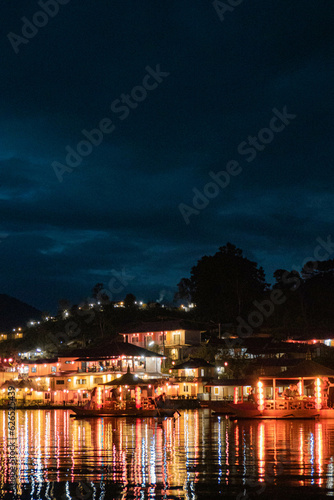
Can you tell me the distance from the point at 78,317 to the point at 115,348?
95.5 feet

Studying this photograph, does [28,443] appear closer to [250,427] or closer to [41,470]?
[41,470]

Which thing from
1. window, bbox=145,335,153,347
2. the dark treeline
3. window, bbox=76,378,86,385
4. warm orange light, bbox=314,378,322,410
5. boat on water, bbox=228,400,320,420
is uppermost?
the dark treeline

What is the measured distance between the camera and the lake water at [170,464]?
14.1 m

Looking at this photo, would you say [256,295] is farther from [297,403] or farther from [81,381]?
[297,403]

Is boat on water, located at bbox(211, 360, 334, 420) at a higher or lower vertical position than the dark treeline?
lower

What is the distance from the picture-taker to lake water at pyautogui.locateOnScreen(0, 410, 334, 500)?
14086mm

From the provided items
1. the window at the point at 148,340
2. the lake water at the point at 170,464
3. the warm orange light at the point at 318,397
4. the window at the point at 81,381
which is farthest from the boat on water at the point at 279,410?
the window at the point at 148,340

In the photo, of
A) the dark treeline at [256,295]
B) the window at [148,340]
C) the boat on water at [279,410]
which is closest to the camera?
the boat on water at [279,410]

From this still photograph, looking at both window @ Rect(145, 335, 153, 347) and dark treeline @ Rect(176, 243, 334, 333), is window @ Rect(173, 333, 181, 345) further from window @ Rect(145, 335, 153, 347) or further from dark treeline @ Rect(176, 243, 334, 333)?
dark treeline @ Rect(176, 243, 334, 333)

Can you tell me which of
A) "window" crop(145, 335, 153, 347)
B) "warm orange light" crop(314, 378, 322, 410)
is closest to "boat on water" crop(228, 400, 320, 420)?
"warm orange light" crop(314, 378, 322, 410)

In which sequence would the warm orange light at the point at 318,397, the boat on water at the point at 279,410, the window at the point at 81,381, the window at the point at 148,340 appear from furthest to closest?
the window at the point at 148,340
the window at the point at 81,381
the warm orange light at the point at 318,397
the boat on water at the point at 279,410

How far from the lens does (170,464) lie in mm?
18141

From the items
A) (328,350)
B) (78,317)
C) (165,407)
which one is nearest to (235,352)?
(328,350)

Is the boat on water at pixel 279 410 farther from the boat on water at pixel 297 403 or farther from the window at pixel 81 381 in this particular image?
the window at pixel 81 381
